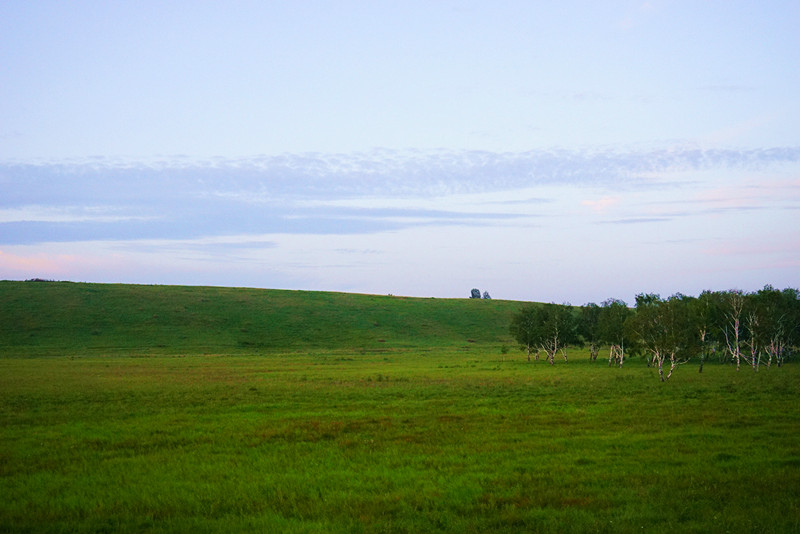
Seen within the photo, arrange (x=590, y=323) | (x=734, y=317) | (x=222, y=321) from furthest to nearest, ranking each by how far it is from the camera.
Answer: (x=222, y=321), (x=590, y=323), (x=734, y=317)

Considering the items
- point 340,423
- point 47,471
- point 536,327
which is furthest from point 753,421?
point 536,327

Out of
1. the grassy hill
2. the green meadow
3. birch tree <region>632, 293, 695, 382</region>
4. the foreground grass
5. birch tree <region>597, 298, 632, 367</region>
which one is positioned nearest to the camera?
the foreground grass

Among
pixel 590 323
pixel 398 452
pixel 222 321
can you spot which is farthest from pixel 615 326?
pixel 222 321

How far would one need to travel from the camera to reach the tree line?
5656 centimetres

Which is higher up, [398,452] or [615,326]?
[615,326]

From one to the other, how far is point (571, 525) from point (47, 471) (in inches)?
631

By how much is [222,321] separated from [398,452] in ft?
389

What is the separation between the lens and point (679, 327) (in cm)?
5603

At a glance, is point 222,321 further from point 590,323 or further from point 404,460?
point 404,460

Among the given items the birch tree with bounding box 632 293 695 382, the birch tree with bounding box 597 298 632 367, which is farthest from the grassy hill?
the birch tree with bounding box 632 293 695 382

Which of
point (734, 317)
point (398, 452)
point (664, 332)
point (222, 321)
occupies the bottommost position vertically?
point (398, 452)

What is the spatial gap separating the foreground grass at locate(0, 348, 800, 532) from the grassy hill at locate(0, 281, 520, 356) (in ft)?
233

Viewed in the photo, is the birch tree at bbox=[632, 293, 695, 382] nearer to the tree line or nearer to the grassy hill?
the tree line

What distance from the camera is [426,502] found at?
16016 mm
